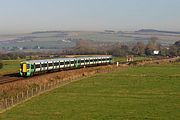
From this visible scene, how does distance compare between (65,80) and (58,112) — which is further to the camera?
(65,80)

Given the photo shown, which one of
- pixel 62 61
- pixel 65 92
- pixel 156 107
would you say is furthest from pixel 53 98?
pixel 62 61

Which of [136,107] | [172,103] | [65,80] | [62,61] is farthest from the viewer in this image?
[62,61]

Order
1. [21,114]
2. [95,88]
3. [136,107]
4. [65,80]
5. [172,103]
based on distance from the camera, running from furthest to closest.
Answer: [65,80], [95,88], [172,103], [136,107], [21,114]

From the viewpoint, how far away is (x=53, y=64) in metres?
78.8

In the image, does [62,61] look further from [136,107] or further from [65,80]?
[136,107]

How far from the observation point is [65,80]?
66.3m

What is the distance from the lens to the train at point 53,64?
6594 cm

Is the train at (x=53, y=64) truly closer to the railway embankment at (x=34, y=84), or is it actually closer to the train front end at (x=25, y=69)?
the train front end at (x=25, y=69)

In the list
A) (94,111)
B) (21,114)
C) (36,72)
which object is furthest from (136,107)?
(36,72)

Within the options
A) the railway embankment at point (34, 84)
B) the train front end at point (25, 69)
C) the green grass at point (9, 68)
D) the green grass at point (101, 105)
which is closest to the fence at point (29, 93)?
the railway embankment at point (34, 84)

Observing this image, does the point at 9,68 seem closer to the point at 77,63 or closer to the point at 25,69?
the point at 77,63

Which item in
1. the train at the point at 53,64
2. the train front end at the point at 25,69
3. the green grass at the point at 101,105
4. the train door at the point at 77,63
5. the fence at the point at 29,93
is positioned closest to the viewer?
the green grass at the point at 101,105

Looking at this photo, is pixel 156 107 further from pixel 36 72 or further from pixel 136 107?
pixel 36 72

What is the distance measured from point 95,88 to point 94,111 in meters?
20.5
